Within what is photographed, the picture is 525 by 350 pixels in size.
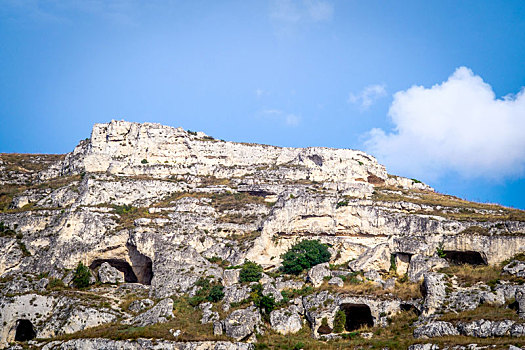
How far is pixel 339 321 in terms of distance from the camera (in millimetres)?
54906

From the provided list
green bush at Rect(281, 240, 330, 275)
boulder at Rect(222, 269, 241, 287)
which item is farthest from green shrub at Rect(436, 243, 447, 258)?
boulder at Rect(222, 269, 241, 287)

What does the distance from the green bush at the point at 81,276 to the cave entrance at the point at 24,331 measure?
5.96m

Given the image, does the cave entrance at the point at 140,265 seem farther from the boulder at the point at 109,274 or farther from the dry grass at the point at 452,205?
the dry grass at the point at 452,205

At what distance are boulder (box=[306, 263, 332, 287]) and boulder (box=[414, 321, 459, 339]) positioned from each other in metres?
12.9

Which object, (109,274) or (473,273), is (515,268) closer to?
(473,273)

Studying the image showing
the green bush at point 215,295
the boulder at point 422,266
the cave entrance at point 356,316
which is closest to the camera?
the cave entrance at point 356,316

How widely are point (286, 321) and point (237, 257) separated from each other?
13.5m

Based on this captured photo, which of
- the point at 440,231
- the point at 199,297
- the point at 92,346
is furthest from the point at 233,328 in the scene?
the point at 440,231

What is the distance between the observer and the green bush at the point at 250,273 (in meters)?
61.9

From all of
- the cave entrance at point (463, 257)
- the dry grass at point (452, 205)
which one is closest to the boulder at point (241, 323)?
the cave entrance at point (463, 257)

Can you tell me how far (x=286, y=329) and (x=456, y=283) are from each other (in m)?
15.7

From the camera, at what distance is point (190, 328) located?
54.5m

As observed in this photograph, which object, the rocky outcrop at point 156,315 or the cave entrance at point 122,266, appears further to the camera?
the cave entrance at point 122,266

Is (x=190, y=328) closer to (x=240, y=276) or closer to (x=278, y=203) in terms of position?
(x=240, y=276)
